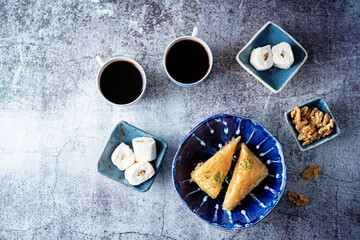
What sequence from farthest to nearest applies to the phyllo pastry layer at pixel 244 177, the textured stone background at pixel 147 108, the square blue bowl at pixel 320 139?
the textured stone background at pixel 147 108
the square blue bowl at pixel 320 139
the phyllo pastry layer at pixel 244 177

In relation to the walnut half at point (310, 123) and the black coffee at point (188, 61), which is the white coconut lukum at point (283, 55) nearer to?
the walnut half at point (310, 123)

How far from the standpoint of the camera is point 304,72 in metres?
1.72

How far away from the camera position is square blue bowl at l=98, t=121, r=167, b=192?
1564mm

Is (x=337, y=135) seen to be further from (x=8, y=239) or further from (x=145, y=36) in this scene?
(x=8, y=239)

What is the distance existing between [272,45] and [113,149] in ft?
3.42

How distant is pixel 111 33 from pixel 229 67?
28.0 inches

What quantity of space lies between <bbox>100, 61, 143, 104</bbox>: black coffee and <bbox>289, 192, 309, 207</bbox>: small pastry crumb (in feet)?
3.30

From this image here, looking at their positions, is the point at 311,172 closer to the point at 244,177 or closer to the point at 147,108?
the point at 244,177

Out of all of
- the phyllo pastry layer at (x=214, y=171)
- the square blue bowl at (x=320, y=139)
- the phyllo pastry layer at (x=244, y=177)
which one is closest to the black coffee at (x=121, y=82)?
the phyllo pastry layer at (x=214, y=171)

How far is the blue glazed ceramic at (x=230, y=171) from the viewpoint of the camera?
1481 millimetres

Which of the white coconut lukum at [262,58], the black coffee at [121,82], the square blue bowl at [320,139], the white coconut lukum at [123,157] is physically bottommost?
the white coconut lukum at [123,157]

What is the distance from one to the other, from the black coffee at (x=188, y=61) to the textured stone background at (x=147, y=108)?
14cm

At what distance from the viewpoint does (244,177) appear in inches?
57.7

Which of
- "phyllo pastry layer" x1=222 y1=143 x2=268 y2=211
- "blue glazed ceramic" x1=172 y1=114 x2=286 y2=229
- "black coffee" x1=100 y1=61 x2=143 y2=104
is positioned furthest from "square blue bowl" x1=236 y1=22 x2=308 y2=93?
"black coffee" x1=100 y1=61 x2=143 y2=104
